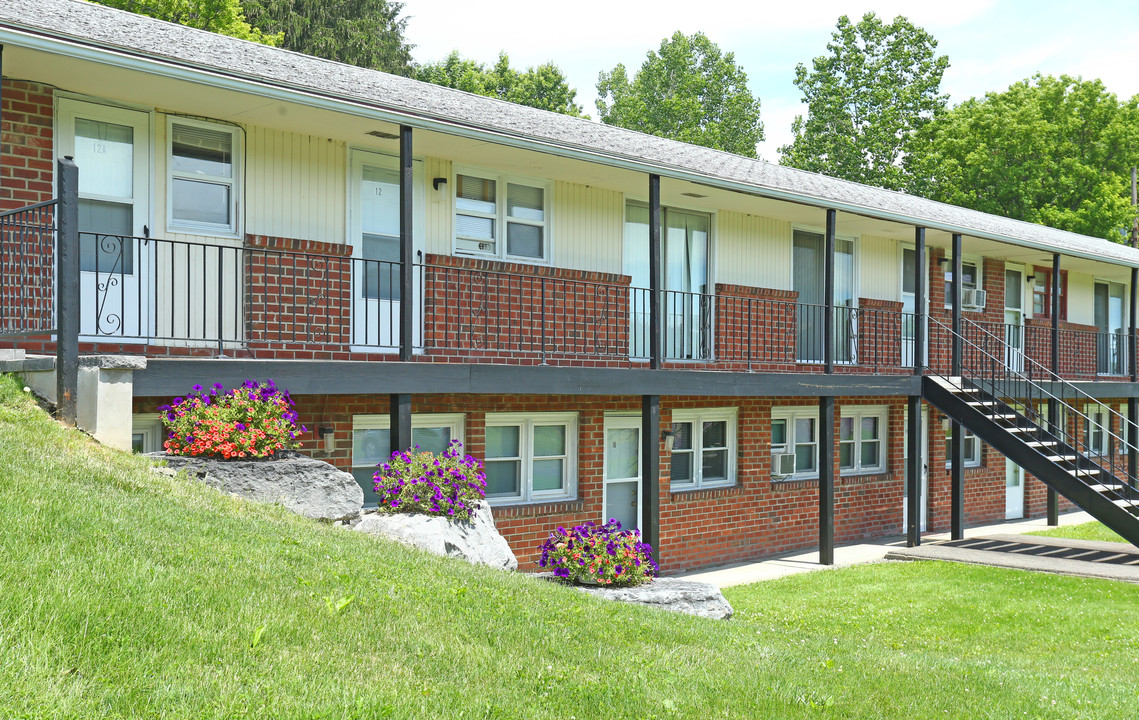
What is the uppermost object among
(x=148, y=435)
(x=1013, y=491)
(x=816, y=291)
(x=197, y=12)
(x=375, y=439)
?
(x=197, y=12)

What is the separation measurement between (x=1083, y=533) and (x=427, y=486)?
13.5 meters

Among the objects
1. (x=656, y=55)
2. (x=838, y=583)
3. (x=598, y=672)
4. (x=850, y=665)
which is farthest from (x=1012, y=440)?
(x=656, y=55)

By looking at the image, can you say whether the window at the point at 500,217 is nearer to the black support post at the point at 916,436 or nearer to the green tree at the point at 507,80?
the black support post at the point at 916,436

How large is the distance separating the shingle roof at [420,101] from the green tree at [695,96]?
3542cm

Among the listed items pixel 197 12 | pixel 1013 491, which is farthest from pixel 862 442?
pixel 197 12

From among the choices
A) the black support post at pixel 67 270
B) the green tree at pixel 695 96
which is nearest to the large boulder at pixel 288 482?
the black support post at pixel 67 270

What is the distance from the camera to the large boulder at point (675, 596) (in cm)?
836

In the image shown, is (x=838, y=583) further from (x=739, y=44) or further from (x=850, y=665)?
(x=739, y=44)

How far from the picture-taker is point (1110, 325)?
24562 millimetres

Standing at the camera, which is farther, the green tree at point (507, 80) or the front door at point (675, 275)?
the green tree at point (507, 80)

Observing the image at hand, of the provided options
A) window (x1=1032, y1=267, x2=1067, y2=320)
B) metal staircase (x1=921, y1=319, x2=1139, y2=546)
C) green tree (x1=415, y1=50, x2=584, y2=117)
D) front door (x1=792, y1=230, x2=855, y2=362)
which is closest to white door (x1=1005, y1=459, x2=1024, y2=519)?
window (x1=1032, y1=267, x2=1067, y2=320)

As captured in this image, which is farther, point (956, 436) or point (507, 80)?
point (507, 80)

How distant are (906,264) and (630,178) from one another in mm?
7691

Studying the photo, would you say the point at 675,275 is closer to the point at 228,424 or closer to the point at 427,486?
the point at 427,486
